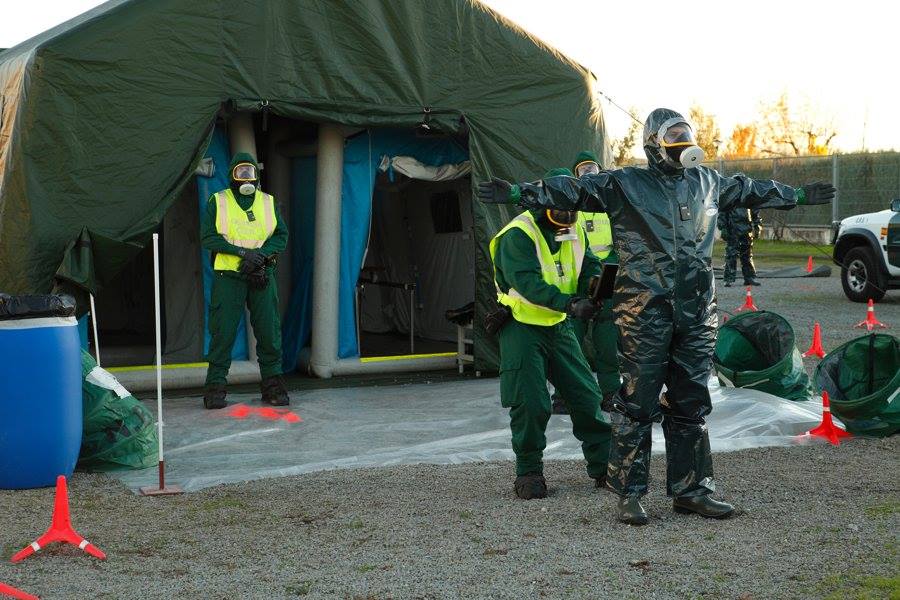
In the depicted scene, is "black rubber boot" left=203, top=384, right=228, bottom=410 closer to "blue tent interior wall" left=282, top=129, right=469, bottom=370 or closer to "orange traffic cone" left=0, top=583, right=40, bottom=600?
"blue tent interior wall" left=282, top=129, right=469, bottom=370

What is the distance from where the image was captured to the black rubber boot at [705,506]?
18.5 feet

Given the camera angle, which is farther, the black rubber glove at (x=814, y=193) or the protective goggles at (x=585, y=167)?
the protective goggles at (x=585, y=167)

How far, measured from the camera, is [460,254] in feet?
42.4

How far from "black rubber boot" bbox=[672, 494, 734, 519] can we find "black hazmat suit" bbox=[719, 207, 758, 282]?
14000 mm

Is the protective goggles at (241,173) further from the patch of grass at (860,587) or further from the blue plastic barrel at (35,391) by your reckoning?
the patch of grass at (860,587)

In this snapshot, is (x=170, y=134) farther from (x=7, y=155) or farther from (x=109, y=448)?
(x=109, y=448)

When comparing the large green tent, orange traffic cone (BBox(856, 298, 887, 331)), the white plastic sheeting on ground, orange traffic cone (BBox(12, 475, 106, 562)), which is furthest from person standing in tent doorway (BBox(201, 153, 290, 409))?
orange traffic cone (BBox(856, 298, 887, 331))

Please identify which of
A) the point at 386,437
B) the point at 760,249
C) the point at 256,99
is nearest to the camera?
the point at 386,437

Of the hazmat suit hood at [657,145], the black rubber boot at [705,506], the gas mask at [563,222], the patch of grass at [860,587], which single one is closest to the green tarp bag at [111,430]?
the gas mask at [563,222]

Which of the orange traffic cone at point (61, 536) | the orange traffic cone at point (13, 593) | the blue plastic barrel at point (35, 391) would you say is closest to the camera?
the orange traffic cone at point (13, 593)

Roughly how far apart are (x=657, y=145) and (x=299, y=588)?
2658 millimetres

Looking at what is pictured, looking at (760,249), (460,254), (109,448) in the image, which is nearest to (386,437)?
(109,448)

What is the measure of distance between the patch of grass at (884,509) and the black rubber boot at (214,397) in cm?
525

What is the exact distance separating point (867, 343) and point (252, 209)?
192 inches
